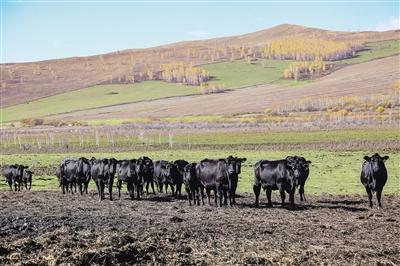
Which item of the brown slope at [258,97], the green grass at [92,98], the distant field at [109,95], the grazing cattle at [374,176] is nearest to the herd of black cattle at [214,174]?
the grazing cattle at [374,176]

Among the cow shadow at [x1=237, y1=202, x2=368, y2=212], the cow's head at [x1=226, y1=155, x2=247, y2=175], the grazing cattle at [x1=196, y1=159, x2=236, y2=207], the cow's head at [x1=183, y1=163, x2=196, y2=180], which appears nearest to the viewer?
the cow shadow at [x1=237, y1=202, x2=368, y2=212]

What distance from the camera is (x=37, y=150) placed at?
69812 millimetres

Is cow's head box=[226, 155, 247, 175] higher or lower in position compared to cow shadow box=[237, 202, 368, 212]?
higher

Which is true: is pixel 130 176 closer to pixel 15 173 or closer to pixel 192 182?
pixel 192 182

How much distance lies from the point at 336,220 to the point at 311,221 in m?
1.05

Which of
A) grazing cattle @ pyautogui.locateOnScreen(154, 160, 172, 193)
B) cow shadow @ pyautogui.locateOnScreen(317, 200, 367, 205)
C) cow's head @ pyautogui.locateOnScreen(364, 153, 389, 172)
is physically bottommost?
cow shadow @ pyautogui.locateOnScreen(317, 200, 367, 205)

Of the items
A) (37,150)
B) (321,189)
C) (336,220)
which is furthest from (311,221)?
(37,150)

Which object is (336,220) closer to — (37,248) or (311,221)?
(311,221)

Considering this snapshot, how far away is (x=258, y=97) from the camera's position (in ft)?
530

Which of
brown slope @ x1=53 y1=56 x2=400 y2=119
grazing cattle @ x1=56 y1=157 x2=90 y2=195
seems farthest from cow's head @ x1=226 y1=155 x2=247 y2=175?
brown slope @ x1=53 y1=56 x2=400 y2=119

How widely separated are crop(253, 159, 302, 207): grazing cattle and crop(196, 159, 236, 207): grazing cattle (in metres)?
1.34

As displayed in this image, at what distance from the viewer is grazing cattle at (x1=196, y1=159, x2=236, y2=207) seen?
25.0 meters

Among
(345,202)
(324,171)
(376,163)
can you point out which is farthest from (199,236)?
(324,171)

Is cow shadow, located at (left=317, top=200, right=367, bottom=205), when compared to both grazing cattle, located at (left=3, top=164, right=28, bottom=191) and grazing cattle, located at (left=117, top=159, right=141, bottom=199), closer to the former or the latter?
grazing cattle, located at (left=117, top=159, right=141, bottom=199)
